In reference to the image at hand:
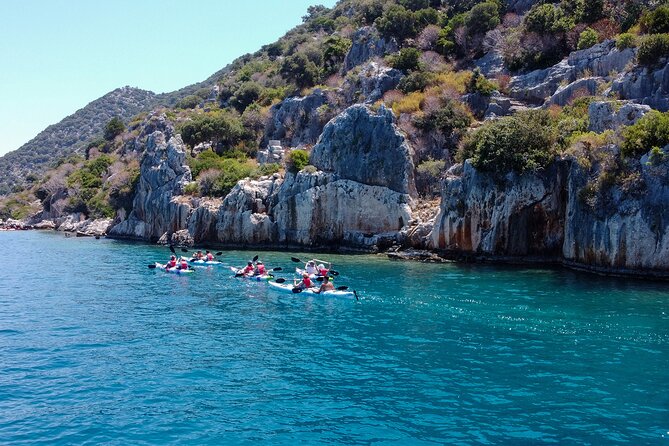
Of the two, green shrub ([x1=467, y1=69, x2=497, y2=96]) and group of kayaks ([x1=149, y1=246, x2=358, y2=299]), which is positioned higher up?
green shrub ([x1=467, y1=69, x2=497, y2=96])

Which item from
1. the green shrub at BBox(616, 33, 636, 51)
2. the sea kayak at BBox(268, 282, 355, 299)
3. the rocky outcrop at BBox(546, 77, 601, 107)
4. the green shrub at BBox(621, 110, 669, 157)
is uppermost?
the green shrub at BBox(616, 33, 636, 51)

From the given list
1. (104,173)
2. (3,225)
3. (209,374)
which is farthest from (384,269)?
(3,225)

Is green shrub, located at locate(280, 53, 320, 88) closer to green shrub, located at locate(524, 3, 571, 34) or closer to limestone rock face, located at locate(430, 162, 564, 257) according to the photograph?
green shrub, located at locate(524, 3, 571, 34)

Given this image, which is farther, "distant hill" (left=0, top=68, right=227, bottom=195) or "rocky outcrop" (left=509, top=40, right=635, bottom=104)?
"distant hill" (left=0, top=68, right=227, bottom=195)

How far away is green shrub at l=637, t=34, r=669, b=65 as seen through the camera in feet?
122

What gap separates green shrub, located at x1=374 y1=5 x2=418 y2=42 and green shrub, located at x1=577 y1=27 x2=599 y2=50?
2503 centimetres

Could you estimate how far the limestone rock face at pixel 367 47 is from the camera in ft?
232

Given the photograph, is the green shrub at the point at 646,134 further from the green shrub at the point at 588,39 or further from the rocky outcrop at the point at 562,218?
the green shrub at the point at 588,39

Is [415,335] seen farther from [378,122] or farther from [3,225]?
[3,225]

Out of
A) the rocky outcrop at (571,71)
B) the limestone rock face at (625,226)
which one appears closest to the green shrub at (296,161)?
the rocky outcrop at (571,71)

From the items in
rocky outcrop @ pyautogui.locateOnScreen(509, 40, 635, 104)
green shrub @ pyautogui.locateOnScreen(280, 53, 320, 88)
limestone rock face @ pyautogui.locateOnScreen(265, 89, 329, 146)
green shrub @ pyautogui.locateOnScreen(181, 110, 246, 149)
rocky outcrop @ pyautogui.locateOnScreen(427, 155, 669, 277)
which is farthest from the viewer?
green shrub @ pyautogui.locateOnScreen(280, 53, 320, 88)

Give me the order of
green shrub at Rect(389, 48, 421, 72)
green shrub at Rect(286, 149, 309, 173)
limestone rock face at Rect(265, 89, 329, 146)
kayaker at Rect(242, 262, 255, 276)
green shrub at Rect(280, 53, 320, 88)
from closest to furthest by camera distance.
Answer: kayaker at Rect(242, 262, 255, 276) < green shrub at Rect(286, 149, 309, 173) < green shrub at Rect(389, 48, 421, 72) < limestone rock face at Rect(265, 89, 329, 146) < green shrub at Rect(280, 53, 320, 88)

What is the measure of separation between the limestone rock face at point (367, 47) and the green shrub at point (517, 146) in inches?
1335

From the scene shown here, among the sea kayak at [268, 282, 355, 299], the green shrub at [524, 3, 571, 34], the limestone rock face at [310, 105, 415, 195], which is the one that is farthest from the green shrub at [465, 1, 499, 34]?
the sea kayak at [268, 282, 355, 299]
